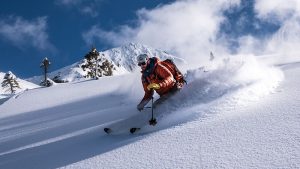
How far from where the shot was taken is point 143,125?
24.9 ft

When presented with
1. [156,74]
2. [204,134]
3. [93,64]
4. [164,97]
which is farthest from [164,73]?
[93,64]

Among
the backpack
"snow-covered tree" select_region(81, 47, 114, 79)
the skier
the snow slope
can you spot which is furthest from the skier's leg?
"snow-covered tree" select_region(81, 47, 114, 79)

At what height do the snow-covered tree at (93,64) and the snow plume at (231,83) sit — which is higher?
the snow-covered tree at (93,64)

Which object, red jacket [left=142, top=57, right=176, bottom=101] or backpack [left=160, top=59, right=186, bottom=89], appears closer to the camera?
red jacket [left=142, top=57, right=176, bottom=101]

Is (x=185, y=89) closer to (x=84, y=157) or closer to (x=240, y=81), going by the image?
(x=240, y=81)

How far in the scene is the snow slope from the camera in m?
5.05

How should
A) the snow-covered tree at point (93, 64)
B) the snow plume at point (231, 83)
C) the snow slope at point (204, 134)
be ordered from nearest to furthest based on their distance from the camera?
the snow slope at point (204, 134) < the snow plume at point (231, 83) < the snow-covered tree at point (93, 64)

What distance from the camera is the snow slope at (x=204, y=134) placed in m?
5.05

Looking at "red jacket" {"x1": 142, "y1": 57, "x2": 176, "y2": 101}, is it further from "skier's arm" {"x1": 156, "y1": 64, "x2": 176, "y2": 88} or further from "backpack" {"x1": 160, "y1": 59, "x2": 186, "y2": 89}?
"backpack" {"x1": 160, "y1": 59, "x2": 186, "y2": 89}

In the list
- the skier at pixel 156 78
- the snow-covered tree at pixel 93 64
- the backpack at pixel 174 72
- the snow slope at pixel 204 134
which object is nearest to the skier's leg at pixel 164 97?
the skier at pixel 156 78

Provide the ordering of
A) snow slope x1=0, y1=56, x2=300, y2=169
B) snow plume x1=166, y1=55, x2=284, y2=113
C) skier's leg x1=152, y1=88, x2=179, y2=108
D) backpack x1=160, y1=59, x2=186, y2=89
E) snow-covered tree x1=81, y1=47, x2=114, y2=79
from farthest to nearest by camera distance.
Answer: snow-covered tree x1=81, y1=47, x2=114, y2=79 → backpack x1=160, y1=59, x2=186, y2=89 → skier's leg x1=152, y1=88, x2=179, y2=108 → snow plume x1=166, y1=55, x2=284, y2=113 → snow slope x1=0, y1=56, x2=300, y2=169

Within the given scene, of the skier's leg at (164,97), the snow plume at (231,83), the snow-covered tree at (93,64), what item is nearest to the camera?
the snow plume at (231,83)

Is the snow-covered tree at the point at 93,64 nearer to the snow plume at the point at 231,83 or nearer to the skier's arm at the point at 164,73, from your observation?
the snow plume at the point at 231,83

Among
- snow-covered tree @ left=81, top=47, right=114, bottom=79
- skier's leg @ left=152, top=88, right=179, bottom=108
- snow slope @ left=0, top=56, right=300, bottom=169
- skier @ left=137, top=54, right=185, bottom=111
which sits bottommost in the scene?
snow slope @ left=0, top=56, right=300, bottom=169
